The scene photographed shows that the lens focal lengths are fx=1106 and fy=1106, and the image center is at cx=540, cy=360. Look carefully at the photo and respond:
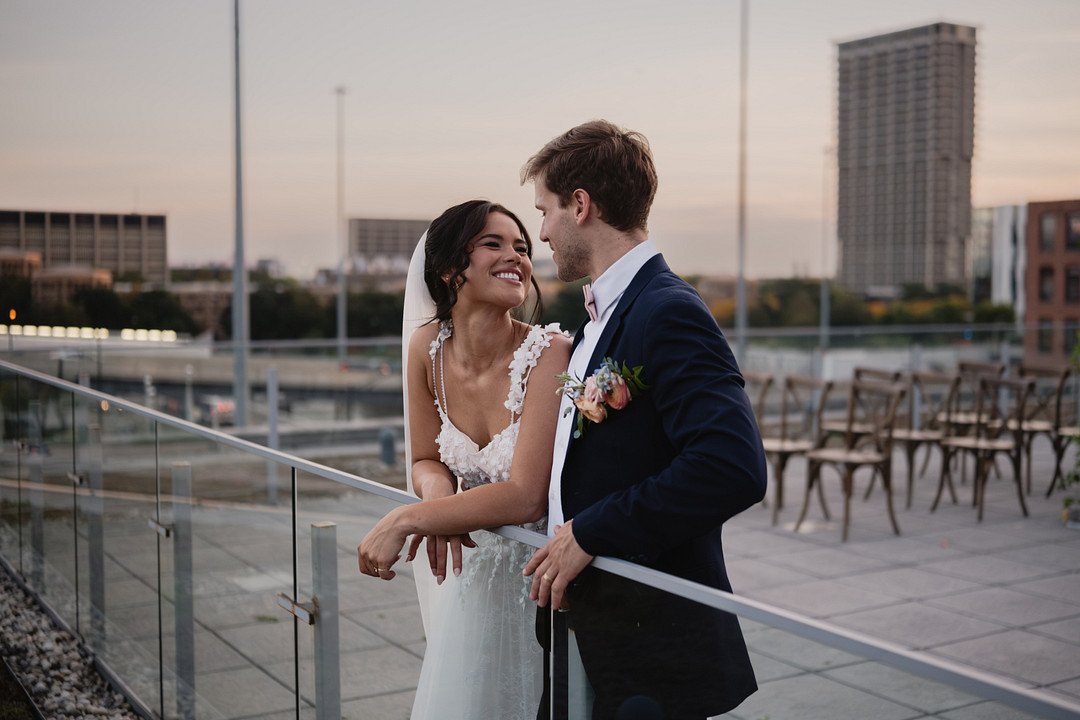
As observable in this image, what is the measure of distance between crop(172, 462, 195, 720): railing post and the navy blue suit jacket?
2.48m

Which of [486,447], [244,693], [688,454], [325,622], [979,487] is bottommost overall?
[979,487]

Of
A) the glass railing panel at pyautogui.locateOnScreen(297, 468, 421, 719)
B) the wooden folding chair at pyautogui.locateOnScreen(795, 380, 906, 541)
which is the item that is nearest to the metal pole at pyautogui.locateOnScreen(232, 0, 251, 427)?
the wooden folding chair at pyautogui.locateOnScreen(795, 380, 906, 541)

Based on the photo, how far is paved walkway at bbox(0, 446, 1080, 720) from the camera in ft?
5.66

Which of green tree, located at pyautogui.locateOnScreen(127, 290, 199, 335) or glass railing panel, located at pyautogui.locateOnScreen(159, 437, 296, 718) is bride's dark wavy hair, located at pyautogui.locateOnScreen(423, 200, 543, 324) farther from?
green tree, located at pyautogui.locateOnScreen(127, 290, 199, 335)

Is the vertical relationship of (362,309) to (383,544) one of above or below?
below

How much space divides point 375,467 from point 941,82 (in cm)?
8886

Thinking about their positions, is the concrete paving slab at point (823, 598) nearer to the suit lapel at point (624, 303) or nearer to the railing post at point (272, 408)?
the suit lapel at point (624, 303)

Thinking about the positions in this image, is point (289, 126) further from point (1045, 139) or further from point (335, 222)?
point (1045, 139)

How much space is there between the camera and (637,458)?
7.00 feet

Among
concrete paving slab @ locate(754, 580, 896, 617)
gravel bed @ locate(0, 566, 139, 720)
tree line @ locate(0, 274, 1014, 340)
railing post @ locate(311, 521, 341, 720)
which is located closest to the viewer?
railing post @ locate(311, 521, 341, 720)

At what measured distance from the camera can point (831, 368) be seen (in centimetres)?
1384

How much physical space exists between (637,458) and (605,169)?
560 mm

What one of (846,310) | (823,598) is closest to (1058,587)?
(823,598)

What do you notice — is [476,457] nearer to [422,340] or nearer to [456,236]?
[422,340]
